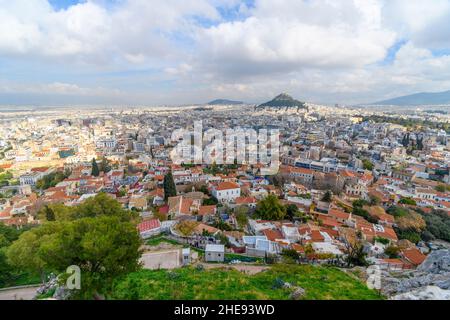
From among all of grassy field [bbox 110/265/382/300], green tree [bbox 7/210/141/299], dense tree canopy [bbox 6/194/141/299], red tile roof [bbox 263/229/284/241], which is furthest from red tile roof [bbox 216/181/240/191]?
green tree [bbox 7/210/141/299]

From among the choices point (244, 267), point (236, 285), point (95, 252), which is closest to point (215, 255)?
point (244, 267)

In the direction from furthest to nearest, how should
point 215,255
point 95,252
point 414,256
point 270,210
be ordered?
1. point 270,210
2. point 414,256
3. point 215,255
4. point 95,252

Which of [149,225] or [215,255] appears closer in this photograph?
[215,255]

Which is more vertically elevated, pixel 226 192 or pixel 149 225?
pixel 226 192

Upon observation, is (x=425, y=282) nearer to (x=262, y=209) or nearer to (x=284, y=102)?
(x=262, y=209)

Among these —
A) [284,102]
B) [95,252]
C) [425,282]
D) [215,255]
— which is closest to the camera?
[95,252]

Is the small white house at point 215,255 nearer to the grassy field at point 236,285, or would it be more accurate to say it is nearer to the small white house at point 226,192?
the grassy field at point 236,285

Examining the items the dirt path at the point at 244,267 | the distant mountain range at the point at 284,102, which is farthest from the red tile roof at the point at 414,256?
the distant mountain range at the point at 284,102
